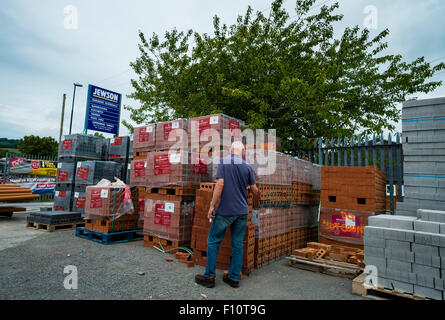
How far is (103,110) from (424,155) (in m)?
11.4

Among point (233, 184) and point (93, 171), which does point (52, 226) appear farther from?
point (233, 184)

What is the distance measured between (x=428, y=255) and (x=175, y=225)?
4400mm

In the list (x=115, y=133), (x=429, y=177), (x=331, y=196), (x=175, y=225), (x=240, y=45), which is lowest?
(x=175, y=225)

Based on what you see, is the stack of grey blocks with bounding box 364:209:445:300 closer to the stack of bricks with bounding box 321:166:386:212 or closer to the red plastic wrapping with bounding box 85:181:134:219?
the stack of bricks with bounding box 321:166:386:212

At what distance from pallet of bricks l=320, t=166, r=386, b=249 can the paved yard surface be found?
151cm

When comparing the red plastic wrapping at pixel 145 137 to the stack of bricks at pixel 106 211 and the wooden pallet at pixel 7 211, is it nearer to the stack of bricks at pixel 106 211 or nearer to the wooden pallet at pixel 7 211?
the stack of bricks at pixel 106 211

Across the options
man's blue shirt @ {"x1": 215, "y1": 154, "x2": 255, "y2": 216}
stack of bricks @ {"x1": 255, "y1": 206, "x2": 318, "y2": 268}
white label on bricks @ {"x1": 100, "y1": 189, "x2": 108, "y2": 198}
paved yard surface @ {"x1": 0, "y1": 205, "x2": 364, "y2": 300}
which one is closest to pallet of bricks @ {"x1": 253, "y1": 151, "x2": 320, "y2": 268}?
stack of bricks @ {"x1": 255, "y1": 206, "x2": 318, "y2": 268}

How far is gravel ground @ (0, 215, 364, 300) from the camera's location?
3623 mm

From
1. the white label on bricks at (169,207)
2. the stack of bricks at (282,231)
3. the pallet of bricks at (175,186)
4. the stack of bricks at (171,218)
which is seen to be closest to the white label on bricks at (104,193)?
the pallet of bricks at (175,186)

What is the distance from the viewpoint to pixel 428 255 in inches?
135
